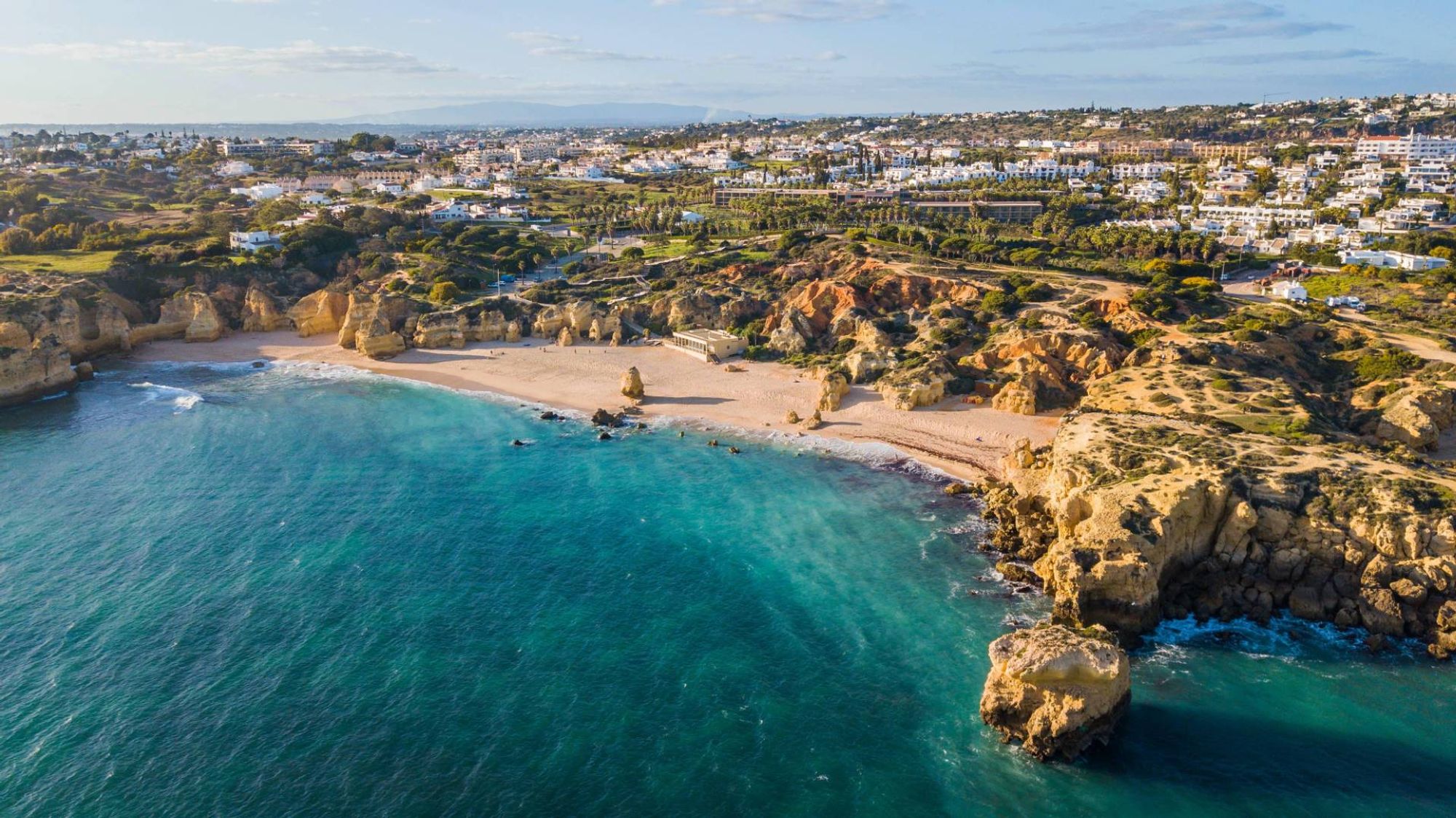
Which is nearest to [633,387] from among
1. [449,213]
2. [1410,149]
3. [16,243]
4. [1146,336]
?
[1146,336]

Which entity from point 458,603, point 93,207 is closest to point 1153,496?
point 458,603

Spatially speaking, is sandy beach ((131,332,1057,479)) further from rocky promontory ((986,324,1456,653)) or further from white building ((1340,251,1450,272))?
white building ((1340,251,1450,272))

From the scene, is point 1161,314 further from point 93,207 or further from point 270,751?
point 93,207

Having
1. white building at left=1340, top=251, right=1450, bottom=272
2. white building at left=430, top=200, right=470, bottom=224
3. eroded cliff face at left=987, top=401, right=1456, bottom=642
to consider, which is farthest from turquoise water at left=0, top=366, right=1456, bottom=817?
white building at left=430, top=200, right=470, bottom=224

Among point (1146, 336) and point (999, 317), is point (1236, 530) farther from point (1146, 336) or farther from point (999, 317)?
point (999, 317)

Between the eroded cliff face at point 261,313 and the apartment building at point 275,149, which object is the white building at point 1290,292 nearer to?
the eroded cliff face at point 261,313

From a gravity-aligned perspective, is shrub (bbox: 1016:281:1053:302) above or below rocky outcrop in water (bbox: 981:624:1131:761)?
above

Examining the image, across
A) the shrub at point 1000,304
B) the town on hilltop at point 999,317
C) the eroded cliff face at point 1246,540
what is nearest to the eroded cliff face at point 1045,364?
the town on hilltop at point 999,317
